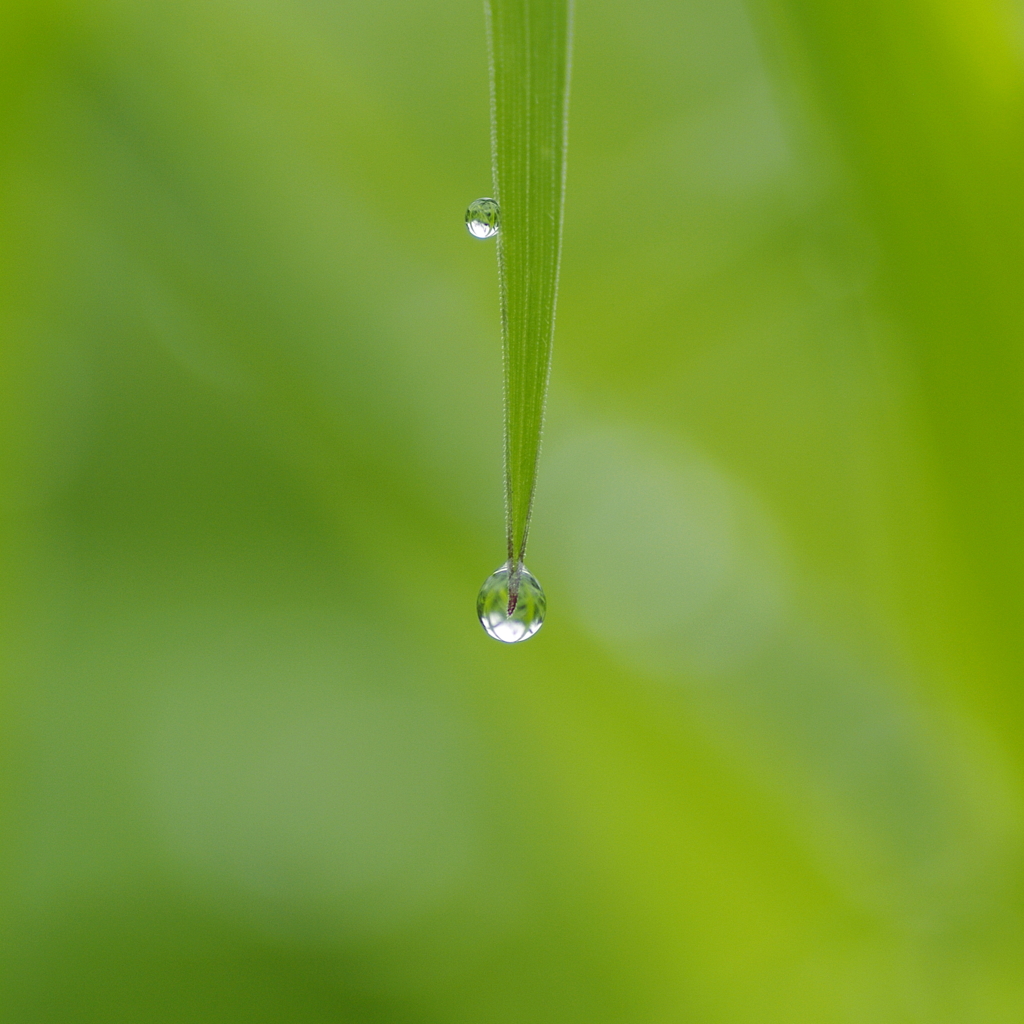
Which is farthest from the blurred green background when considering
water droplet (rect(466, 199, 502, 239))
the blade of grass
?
the blade of grass

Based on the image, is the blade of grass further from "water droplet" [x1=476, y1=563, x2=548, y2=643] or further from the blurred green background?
the blurred green background

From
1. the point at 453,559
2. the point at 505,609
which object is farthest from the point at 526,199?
the point at 453,559

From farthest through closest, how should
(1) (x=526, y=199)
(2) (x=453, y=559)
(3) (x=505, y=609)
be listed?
(2) (x=453, y=559)
(3) (x=505, y=609)
(1) (x=526, y=199)

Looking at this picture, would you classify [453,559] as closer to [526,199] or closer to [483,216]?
[483,216]

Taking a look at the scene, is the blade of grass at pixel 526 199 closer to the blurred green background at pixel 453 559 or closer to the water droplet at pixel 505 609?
the water droplet at pixel 505 609

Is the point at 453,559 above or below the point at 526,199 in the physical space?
below

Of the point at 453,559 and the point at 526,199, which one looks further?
the point at 453,559

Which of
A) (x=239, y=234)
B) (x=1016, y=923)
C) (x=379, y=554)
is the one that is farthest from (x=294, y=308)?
(x=1016, y=923)

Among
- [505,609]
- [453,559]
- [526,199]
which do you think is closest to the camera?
[526,199]
